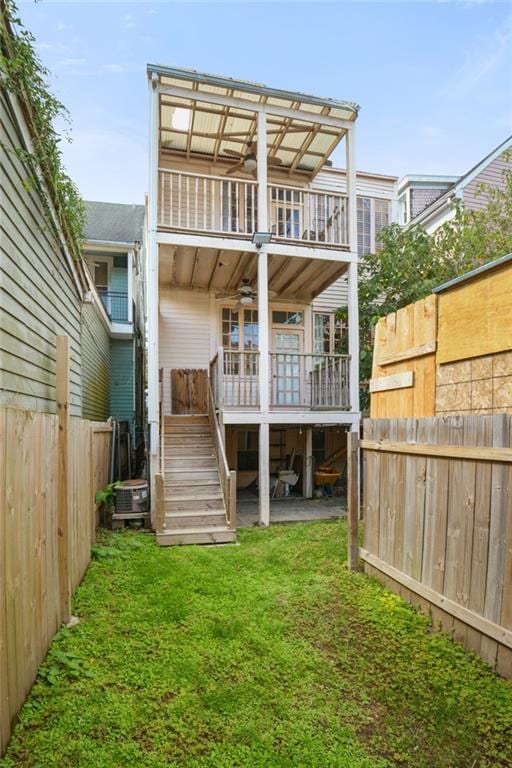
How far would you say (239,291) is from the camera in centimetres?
871

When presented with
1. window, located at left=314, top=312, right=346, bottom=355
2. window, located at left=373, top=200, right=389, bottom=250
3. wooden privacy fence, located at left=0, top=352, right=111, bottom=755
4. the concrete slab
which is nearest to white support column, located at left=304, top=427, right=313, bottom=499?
the concrete slab

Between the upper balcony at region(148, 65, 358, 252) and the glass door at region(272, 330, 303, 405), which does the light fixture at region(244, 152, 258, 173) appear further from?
the glass door at region(272, 330, 303, 405)

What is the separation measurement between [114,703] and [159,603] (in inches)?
56.4

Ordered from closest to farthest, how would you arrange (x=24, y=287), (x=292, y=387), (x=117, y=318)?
(x=24, y=287) → (x=292, y=387) → (x=117, y=318)

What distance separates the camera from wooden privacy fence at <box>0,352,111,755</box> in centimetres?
217

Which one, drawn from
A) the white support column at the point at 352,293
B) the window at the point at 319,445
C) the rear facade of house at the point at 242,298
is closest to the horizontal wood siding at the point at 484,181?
the rear facade of house at the point at 242,298

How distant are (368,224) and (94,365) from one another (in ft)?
27.6

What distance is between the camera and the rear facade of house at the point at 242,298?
7.10 metres

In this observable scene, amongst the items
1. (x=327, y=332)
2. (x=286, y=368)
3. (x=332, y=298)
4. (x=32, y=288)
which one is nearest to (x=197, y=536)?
(x=32, y=288)

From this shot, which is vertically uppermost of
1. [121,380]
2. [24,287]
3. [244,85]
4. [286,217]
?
[244,85]

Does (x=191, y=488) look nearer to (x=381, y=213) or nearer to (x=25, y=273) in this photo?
(x=25, y=273)

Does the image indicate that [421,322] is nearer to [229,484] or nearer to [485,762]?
[485,762]

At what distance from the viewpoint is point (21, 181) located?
10.7 ft

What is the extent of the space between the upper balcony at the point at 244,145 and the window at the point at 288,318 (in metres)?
1.92
